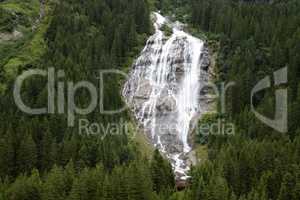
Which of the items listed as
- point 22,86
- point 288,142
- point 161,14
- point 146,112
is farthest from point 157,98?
point 161,14

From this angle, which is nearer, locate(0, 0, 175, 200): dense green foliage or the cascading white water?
locate(0, 0, 175, 200): dense green foliage

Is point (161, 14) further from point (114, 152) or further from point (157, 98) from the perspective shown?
point (114, 152)
